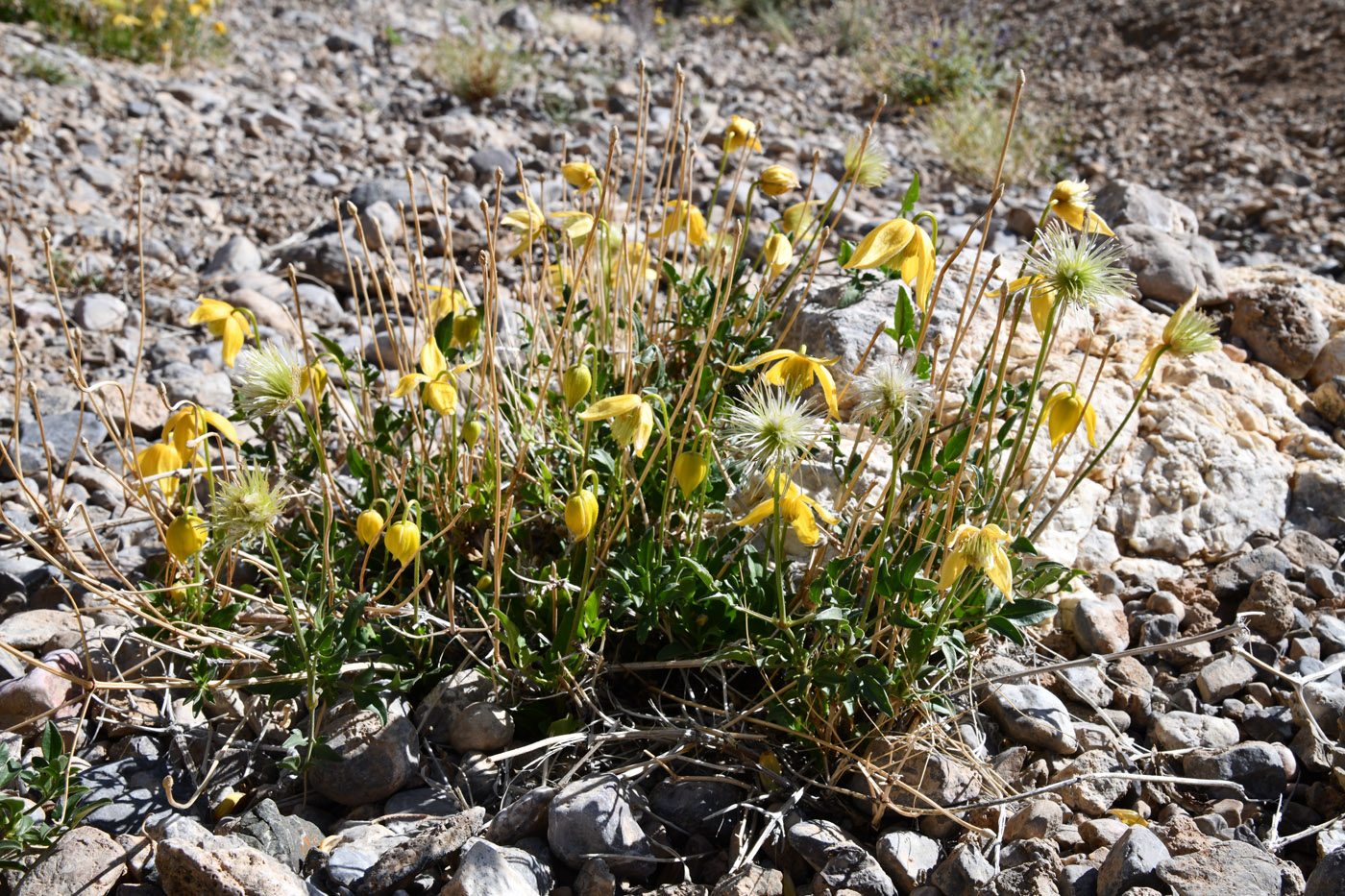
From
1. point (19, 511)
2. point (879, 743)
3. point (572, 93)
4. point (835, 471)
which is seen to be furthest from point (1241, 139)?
point (19, 511)

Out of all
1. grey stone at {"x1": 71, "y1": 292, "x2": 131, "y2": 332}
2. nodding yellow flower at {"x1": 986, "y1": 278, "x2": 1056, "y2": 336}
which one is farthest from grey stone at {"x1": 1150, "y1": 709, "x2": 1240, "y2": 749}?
grey stone at {"x1": 71, "y1": 292, "x2": 131, "y2": 332}

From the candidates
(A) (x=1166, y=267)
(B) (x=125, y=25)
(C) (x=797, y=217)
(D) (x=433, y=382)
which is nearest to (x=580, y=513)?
(D) (x=433, y=382)

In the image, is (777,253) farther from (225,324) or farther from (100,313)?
(100,313)

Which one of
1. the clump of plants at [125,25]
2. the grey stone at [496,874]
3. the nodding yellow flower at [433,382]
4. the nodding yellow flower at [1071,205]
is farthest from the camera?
the clump of plants at [125,25]

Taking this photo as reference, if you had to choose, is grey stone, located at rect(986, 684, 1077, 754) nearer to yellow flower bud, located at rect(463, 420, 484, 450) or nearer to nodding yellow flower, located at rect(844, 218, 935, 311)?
nodding yellow flower, located at rect(844, 218, 935, 311)

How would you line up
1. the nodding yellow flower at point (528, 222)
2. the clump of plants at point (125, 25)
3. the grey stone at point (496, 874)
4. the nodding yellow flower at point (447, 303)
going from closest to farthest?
1. the grey stone at point (496, 874)
2. the nodding yellow flower at point (528, 222)
3. the nodding yellow flower at point (447, 303)
4. the clump of plants at point (125, 25)

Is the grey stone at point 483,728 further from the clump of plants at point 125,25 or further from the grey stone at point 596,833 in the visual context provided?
the clump of plants at point 125,25

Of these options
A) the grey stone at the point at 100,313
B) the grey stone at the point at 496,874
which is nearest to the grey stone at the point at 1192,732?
the grey stone at the point at 496,874
